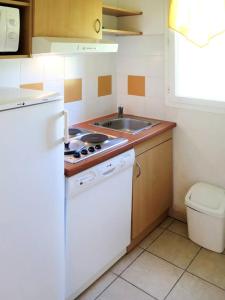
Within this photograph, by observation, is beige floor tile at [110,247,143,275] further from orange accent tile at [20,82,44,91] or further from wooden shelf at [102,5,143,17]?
wooden shelf at [102,5,143,17]

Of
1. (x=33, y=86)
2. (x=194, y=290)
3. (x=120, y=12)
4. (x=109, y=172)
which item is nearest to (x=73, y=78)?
(x=33, y=86)

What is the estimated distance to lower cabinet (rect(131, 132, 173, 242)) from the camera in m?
2.16

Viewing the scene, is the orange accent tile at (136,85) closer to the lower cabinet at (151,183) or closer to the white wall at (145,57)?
the white wall at (145,57)

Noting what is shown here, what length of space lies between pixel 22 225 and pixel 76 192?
36 centimetres

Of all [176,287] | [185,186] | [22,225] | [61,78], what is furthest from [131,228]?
[61,78]

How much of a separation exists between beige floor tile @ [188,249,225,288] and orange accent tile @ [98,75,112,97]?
1.54 m

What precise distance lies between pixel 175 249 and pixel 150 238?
226mm

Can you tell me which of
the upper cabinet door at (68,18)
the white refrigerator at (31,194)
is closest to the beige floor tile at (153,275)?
the white refrigerator at (31,194)

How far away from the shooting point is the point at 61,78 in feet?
7.18

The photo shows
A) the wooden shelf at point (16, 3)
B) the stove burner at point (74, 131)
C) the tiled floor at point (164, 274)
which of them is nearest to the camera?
the wooden shelf at point (16, 3)

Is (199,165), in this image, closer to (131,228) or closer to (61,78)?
(131,228)

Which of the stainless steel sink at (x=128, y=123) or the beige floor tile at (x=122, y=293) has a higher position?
the stainless steel sink at (x=128, y=123)

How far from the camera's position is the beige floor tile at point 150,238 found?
235 cm

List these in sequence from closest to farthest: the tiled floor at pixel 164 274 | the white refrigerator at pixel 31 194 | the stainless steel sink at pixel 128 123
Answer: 1. the white refrigerator at pixel 31 194
2. the tiled floor at pixel 164 274
3. the stainless steel sink at pixel 128 123
